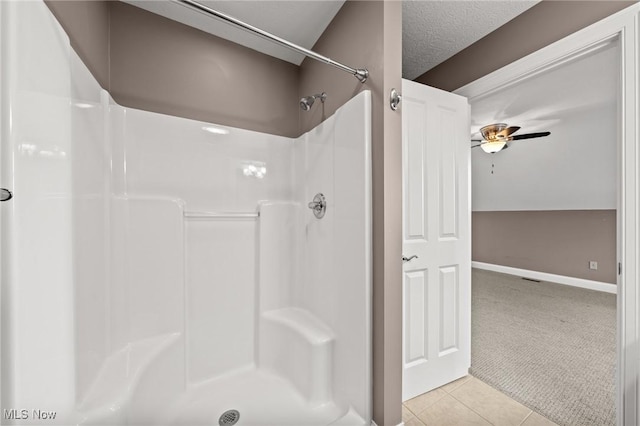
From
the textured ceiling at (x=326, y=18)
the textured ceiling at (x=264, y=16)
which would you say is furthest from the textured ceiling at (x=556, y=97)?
the textured ceiling at (x=264, y=16)

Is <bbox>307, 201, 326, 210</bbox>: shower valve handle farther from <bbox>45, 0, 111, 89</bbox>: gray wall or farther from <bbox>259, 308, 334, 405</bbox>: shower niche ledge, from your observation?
<bbox>45, 0, 111, 89</bbox>: gray wall

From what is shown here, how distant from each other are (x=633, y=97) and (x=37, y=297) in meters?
2.46

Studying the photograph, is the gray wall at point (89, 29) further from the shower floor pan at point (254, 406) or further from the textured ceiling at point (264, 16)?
the shower floor pan at point (254, 406)

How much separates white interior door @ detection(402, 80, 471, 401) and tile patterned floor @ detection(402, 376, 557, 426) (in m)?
0.07

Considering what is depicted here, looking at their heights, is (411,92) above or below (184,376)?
above

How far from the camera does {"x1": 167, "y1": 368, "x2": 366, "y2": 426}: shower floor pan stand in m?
1.39

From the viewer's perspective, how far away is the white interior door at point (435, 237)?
1589mm

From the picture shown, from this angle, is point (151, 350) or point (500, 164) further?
point (500, 164)

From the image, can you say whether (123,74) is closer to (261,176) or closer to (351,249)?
(261,176)

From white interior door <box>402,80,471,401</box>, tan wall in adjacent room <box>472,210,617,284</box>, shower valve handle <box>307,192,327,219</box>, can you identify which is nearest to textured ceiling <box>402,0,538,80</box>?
white interior door <box>402,80,471,401</box>

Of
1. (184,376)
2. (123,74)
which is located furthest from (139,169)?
(184,376)

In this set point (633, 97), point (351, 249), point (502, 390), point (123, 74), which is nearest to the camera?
point (633, 97)

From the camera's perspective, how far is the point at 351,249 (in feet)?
4.59

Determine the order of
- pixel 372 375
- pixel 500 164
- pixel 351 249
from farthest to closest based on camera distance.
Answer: pixel 500 164, pixel 351 249, pixel 372 375
